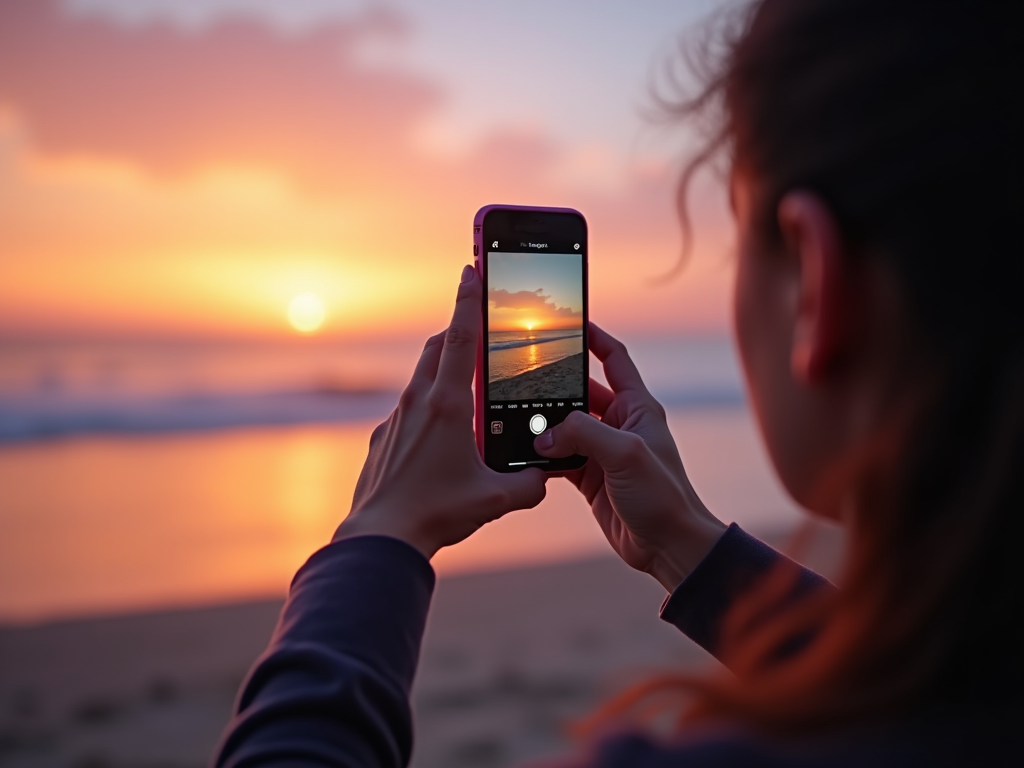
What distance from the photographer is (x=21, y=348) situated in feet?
67.3

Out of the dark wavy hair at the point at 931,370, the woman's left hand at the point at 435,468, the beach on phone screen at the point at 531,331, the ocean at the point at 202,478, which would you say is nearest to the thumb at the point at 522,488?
the woman's left hand at the point at 435,468

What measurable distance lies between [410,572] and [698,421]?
50.1ft

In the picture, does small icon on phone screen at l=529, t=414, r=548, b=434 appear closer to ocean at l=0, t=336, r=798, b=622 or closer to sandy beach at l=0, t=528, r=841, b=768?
ocean at l=0, t=336, r=798, b=622

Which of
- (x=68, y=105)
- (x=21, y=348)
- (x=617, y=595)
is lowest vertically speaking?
(x=617, y=595)

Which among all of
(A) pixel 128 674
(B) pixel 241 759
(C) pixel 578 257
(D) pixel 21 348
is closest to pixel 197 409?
(D) pixel 21 348

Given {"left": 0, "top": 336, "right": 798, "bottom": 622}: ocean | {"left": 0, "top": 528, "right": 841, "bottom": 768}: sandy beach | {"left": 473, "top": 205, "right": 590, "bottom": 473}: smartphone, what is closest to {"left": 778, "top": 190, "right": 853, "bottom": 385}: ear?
Answer: {"left": 473, "top": 205, "right": 590, "bottom": 473}: smartphone

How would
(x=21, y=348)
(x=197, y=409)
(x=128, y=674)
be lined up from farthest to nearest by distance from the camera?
(x=21, y=348) → (x=197, y=409) → (x=128, y=674)

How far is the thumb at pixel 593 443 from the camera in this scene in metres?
1.68

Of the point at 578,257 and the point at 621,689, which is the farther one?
the point at 578,257

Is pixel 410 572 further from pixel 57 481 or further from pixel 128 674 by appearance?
pixel 57 481

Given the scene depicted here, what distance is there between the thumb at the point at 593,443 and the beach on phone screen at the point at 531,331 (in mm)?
157

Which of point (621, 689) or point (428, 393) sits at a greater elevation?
point (428, 393)

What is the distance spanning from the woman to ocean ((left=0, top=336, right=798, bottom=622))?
1.18 meters

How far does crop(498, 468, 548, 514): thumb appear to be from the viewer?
1.51 meters
